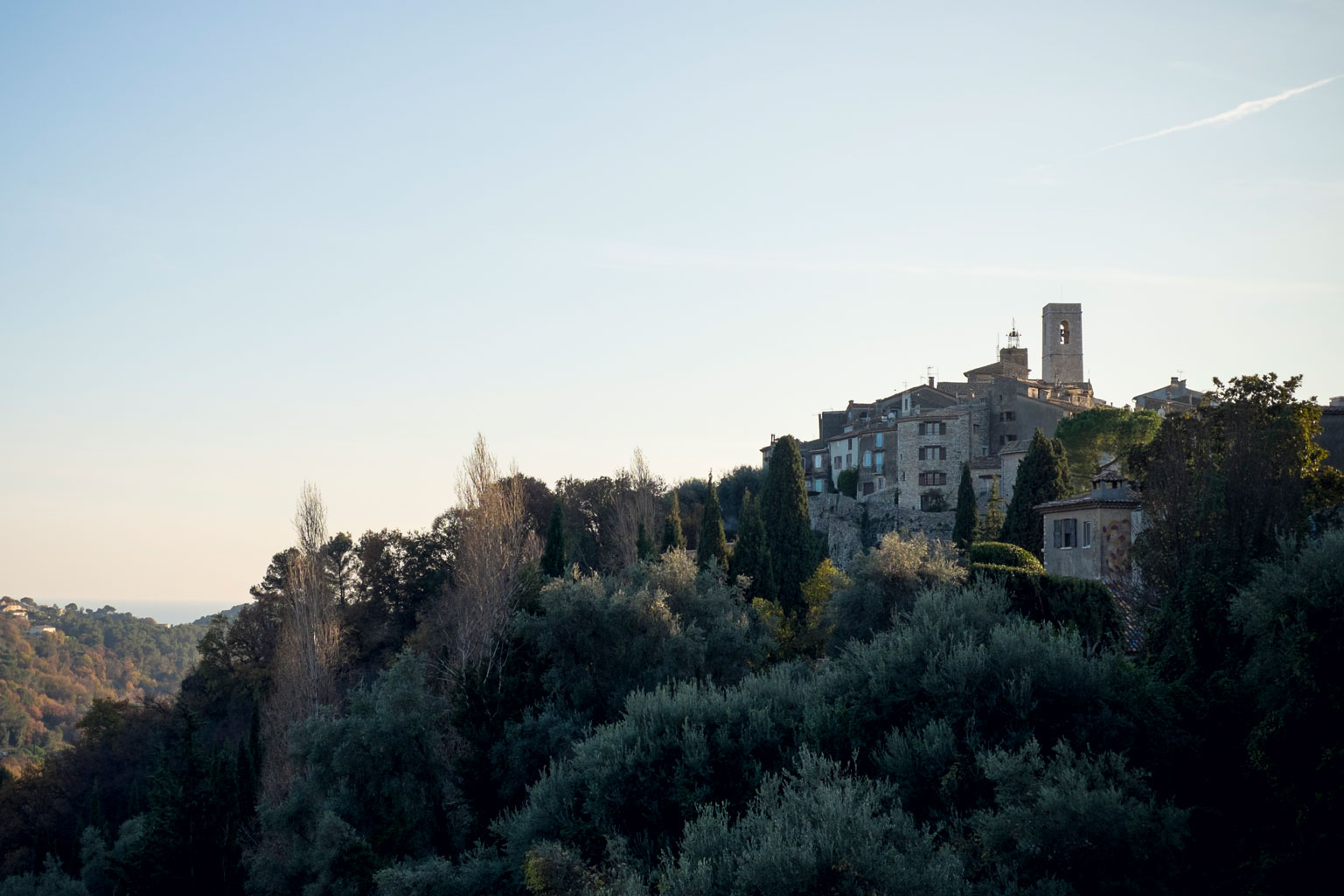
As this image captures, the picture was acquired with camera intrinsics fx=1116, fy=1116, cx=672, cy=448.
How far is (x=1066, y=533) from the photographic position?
36625mm

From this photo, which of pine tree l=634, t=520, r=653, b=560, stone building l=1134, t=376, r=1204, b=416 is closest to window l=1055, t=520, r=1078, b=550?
pine tree l=634, t=520, r=653, b=560

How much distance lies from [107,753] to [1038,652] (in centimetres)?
5322

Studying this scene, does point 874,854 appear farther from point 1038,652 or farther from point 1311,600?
point 1311,600

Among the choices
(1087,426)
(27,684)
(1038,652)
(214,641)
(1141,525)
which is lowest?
(27,684)

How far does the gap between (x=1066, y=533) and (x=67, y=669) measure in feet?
→ 456

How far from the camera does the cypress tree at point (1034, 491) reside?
136 ft

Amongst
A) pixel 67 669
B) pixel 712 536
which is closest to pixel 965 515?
Result: pixel 712 536

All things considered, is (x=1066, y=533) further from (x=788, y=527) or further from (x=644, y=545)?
(x=644, y=545)

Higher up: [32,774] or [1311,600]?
[1311,600]

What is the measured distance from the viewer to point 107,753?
57.6 metres

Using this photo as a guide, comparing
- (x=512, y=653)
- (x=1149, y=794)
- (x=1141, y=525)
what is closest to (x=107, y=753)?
(x=512, y=653)

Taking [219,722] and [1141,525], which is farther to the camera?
[219,722]

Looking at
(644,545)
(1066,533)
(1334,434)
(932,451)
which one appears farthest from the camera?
(932,451)

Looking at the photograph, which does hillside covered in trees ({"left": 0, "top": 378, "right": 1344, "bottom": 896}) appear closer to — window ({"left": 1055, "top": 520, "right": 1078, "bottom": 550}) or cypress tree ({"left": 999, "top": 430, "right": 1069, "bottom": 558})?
window ({"left": 1055, "top": 520, "right": 1078, "bottom": 550})
